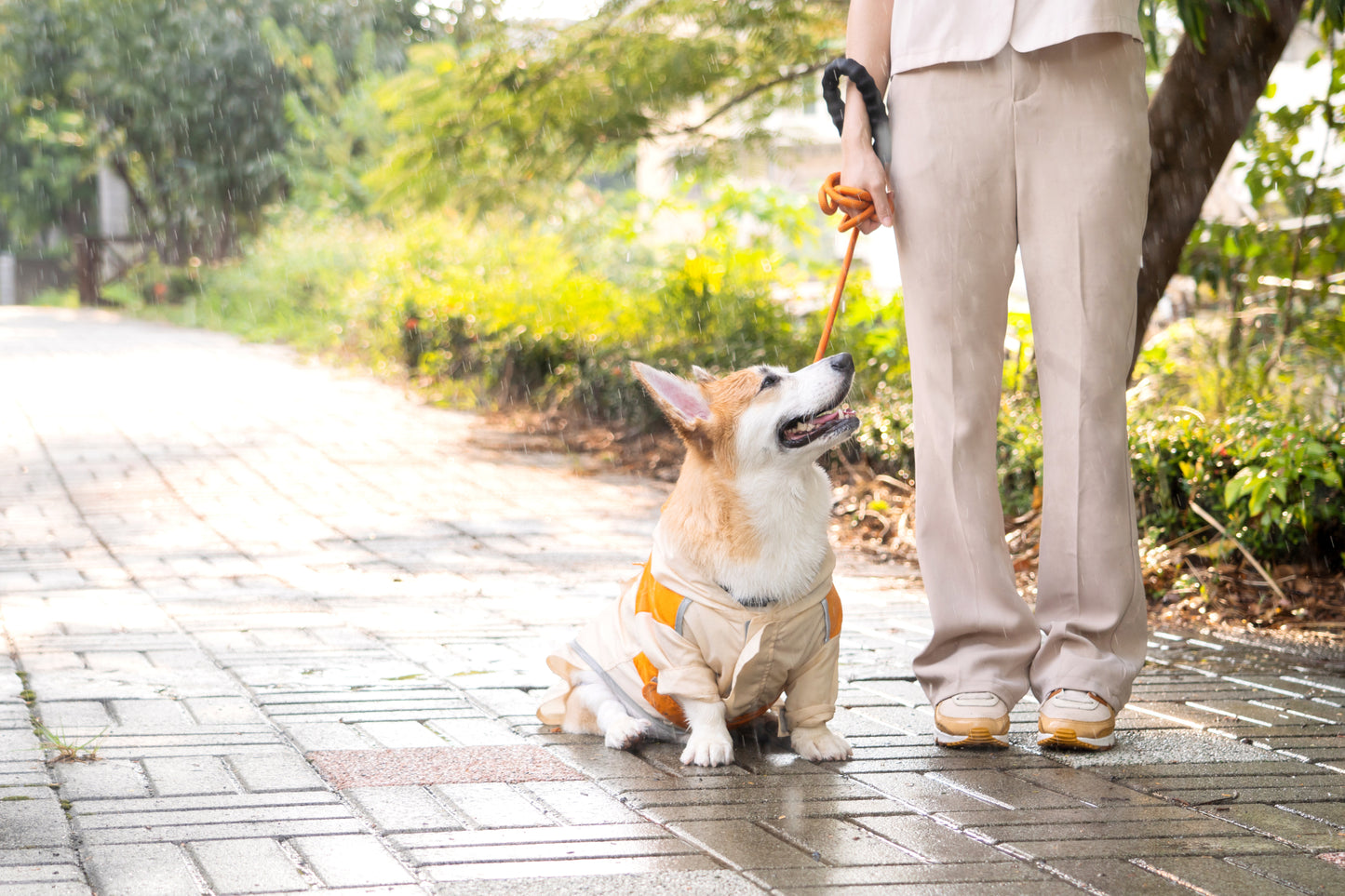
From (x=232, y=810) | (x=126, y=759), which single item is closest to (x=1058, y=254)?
(x=232, y=810)

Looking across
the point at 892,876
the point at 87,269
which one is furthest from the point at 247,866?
the point at 87,269

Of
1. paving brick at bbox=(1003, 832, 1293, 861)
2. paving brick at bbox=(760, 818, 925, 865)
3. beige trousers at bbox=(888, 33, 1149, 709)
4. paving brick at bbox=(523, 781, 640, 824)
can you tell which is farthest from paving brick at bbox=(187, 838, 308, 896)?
beige trousers at bbox=(888, 33, 1149, 709)

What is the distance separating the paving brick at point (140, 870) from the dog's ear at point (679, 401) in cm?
143

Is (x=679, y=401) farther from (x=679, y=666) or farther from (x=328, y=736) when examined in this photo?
(x=328, y=736)

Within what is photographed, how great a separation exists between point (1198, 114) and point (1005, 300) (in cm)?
310

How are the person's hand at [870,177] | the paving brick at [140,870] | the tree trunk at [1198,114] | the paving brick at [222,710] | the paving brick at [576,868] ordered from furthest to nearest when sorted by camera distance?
the tree trunk at [1198,114] → the paving brick at [222,710] → the person's hand at [870,177] → the paving brick at [576,868] → the paving brick at [140,870]

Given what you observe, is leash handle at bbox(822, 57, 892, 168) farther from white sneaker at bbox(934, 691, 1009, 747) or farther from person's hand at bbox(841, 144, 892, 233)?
white sneaker at bbox(934, 691, 1009, 747)

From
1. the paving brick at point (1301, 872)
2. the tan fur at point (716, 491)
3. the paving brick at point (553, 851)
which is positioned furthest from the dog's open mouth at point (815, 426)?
the paving brick at point (1301, 872)

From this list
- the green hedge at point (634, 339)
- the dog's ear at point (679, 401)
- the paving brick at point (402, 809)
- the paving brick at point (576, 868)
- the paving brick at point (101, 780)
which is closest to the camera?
the paving brick at point (576, 868)

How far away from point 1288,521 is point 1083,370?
2248 millimetres

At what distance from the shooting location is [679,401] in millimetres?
3232

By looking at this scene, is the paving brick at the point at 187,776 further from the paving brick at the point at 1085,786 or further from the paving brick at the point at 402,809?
the paving brick at the point at 1085,786

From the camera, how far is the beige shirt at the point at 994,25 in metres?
3.13

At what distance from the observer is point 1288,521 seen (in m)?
5.06
